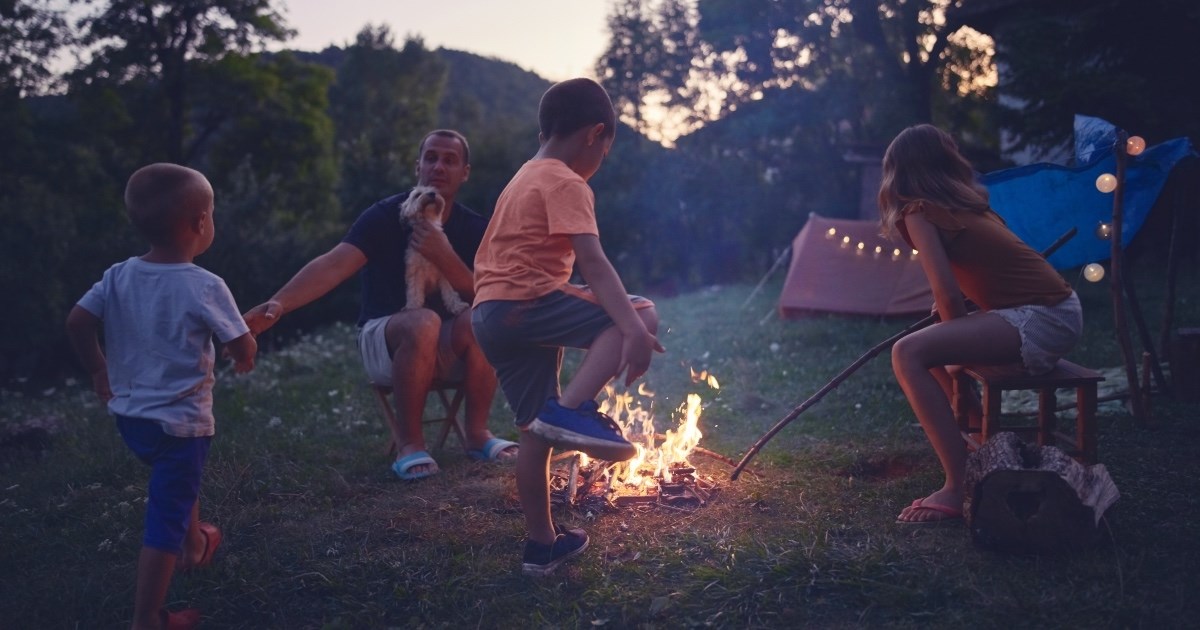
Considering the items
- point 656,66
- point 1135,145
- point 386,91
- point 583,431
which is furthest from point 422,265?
point 386,91

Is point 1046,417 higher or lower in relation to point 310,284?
lower

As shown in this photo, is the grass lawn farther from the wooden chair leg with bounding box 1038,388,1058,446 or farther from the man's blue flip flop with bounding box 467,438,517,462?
the wooden chair leg with bounding box 1038,388,1058,446

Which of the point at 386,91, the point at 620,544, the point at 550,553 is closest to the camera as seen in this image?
the point at 550,553

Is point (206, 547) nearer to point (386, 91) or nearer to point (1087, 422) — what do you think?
point (1087, 422)

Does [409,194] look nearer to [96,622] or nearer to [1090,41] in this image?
[96,622]

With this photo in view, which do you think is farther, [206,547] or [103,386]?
[206,547]

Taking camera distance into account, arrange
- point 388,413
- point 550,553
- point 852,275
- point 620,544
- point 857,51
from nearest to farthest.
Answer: point 550,553
point 620,544
point 388,413
point 852,275
point 857,51

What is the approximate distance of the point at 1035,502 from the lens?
2.97 metres

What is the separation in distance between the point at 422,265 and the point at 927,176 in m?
2.55

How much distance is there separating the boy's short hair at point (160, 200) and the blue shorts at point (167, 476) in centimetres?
62

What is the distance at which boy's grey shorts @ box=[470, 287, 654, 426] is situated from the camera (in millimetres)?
2910

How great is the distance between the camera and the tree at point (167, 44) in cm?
2527

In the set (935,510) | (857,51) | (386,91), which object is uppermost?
(386,91)

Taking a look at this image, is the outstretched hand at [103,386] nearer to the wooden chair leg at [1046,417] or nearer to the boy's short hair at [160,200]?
the boy's short hair at [160,200]
